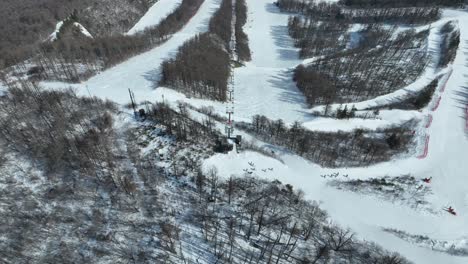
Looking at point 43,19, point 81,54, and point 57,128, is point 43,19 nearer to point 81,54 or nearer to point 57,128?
point 81,54

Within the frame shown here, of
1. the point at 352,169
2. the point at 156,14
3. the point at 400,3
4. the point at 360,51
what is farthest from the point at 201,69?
the point at 400,3

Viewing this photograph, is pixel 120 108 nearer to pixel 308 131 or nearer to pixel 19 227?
pixel 19 227

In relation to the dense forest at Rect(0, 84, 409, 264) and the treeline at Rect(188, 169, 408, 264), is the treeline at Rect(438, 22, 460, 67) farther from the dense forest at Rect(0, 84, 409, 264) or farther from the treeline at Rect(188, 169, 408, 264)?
the dense forest at Rect(0, 84, 409, 264)

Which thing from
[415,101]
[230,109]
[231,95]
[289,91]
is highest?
[415,101]

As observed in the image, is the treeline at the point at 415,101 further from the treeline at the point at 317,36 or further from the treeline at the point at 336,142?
the treeline at the point at 317,36

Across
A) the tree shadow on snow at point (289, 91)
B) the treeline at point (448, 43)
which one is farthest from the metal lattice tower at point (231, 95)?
the treeline at point (448, 43)

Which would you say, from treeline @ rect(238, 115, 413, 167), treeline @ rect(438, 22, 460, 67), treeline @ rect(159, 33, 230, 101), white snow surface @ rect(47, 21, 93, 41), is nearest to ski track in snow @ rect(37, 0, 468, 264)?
treeline @ rect(238, 115, 413, 167)

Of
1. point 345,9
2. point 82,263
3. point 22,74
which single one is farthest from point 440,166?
point 345,9
